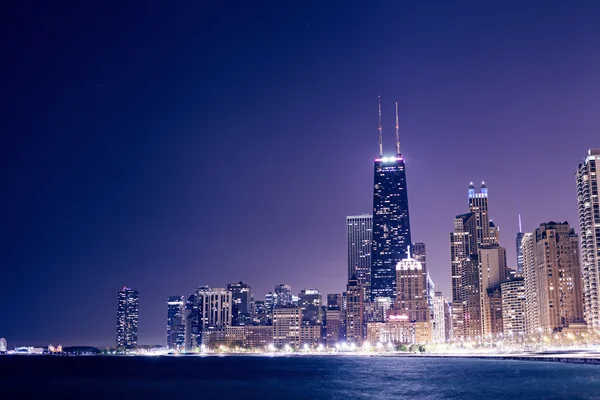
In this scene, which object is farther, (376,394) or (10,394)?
(10,394)

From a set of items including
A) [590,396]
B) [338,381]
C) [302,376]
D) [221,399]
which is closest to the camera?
[590,396]

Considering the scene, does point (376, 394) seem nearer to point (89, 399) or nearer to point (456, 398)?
point (456, 398)

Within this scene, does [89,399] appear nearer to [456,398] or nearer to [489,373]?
[456,398]

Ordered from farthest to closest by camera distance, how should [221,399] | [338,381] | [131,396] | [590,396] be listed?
[338,381]
[131,396]
[221,399]
[590,396]

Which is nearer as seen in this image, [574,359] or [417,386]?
[417,386]

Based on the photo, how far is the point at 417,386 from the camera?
12850 centimetres

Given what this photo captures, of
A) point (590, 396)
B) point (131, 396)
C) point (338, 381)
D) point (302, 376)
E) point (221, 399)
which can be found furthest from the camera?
point (302, 376)

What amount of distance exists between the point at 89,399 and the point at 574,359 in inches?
4628

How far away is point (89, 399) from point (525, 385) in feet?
241

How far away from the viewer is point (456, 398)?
350 feet

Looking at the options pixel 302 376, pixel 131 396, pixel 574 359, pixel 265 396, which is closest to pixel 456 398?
pixel 265 396

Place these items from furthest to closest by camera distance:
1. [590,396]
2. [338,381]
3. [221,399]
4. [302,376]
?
[302,376]
[338,381]
[221,399]
[590,396]

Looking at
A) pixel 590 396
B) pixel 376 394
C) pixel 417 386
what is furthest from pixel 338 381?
pixel 590 396

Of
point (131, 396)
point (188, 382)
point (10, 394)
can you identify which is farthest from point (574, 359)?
point (10, 394)
